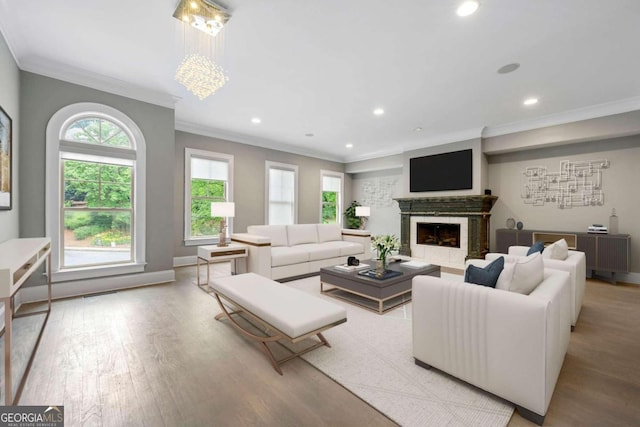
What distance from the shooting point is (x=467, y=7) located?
86.5 inches

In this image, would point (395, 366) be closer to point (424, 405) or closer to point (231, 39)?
point (424, 405)

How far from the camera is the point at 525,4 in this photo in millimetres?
2180

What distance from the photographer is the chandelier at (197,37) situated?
2256 mm

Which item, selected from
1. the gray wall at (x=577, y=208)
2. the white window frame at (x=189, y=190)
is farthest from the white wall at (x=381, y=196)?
the white window frame at (x=189, y=190)

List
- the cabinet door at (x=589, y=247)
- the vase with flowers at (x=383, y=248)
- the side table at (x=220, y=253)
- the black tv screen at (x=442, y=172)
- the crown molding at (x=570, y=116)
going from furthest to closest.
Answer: the black tv screen at (x=442, y=172)
the cabinet door at (x=589, y=247)
the crown molding at (x=570, y=116)
the side table at (x=220, y=253)
the vase with flowers at (x=383, y=248)

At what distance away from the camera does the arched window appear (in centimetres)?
344

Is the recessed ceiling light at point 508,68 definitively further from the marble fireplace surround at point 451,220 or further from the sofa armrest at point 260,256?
the sofa armrest at point 260,256

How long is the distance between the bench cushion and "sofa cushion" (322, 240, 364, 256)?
255cm

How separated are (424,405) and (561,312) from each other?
1132 millimetres

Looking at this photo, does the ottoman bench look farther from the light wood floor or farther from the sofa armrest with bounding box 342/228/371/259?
the sofa armrest with bounding box 342/228/371/259

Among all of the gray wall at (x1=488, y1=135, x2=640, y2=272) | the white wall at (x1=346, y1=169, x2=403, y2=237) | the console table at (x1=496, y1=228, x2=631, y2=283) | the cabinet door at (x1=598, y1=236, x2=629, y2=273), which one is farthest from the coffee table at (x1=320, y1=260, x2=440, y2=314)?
the white wall at (x1=346, y1=169, x2=403, y2=237)

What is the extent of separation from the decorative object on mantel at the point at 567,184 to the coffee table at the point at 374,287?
3.25 m

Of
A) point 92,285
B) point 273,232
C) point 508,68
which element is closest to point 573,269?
point 508,68

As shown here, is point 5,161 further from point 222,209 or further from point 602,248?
point 602,248
